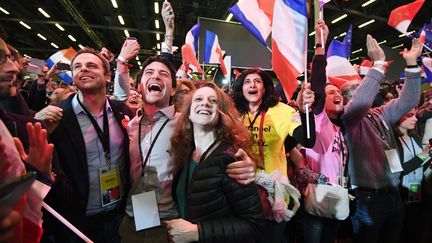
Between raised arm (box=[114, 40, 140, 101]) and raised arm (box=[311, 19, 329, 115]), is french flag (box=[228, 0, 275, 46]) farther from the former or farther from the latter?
raised arm (box=[114, 40, 140, 101])

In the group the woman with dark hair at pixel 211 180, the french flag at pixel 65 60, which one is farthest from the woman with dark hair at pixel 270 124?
the french flag at pixel 65 60

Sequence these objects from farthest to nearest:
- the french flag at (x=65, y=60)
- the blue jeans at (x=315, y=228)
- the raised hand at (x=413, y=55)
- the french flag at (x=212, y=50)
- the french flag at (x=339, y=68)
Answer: the french flag at (x=212, y=50) → the french flag at (x=65, y=60) → the french flag at (x=339, y=68) → the raised hand at (x=413, y=55) → the blue jeans at (x=315, y=228)

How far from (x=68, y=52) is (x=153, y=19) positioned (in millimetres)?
9263

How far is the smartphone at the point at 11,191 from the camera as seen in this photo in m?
0.64

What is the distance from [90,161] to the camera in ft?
6.16

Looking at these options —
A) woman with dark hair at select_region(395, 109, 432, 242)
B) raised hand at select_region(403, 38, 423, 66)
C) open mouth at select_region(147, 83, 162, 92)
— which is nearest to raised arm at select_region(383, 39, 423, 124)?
raised hand at select_region(403, 38, 423, 66)

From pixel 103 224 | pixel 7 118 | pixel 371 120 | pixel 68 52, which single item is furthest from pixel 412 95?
pixel 68 52

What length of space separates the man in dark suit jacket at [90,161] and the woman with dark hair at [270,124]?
919 mm

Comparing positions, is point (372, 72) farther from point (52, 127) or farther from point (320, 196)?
point (52, 127)

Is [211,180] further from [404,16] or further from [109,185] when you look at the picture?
[404,16]

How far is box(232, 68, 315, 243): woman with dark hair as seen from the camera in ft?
6.88

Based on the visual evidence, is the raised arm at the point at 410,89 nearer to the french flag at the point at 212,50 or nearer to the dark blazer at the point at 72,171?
the dark blazer at the point at 72,171

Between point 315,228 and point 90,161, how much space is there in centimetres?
171

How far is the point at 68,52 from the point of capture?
4691 mm
